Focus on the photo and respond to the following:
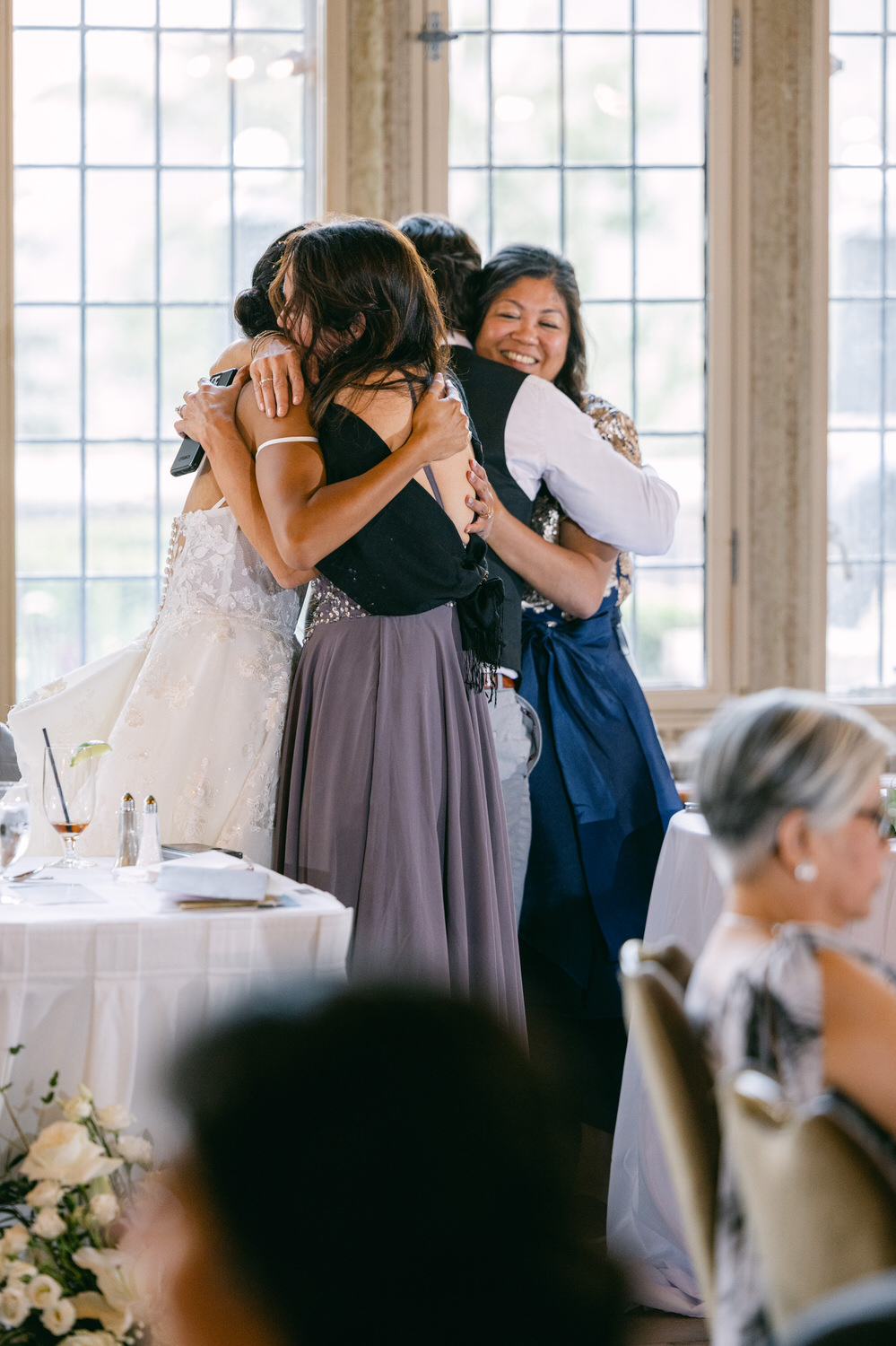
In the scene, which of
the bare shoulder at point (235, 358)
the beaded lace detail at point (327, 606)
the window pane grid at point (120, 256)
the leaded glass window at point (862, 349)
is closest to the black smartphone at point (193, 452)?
the bare shoulder at point (235, 358)

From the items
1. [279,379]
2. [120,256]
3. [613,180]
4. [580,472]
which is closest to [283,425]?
[279,379]

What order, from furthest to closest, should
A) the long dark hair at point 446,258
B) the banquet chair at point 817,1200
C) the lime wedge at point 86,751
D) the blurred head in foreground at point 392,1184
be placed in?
the long dark hair at point 446,258, the lime wedge at point 86,751, the banquet chair at point 817,1200, the blurred head in foreground at point 392,1184

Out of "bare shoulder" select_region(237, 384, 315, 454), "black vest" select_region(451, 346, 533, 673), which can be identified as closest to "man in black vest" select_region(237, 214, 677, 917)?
"black vest" select_region(451, 346, 533, 673)

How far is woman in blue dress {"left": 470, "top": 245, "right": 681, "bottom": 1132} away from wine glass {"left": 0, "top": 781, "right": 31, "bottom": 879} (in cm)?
121

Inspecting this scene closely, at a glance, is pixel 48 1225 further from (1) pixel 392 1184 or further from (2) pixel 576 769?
(2) pixel 576 769

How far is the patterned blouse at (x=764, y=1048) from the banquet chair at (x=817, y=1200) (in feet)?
0.27

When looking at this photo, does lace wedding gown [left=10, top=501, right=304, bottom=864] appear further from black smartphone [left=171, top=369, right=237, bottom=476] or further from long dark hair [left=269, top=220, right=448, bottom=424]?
long dark hair [left=269, top=220, right=448, bottom=424]

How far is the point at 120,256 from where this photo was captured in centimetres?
421

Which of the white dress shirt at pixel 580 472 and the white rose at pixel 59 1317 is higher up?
the white dress shirt at pixel 580 472

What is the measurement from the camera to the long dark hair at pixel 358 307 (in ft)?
7.01

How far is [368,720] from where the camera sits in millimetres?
2172

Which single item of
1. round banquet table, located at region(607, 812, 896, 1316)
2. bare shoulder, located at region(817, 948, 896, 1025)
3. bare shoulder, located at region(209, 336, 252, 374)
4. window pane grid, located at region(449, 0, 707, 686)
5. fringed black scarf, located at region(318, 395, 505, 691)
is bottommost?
round banquet table, located at region(607, 812, 896, 1316)

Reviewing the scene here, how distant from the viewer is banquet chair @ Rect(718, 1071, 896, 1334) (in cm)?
96

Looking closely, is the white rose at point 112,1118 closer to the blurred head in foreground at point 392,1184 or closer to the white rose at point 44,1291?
the white rose at point 44,1291
